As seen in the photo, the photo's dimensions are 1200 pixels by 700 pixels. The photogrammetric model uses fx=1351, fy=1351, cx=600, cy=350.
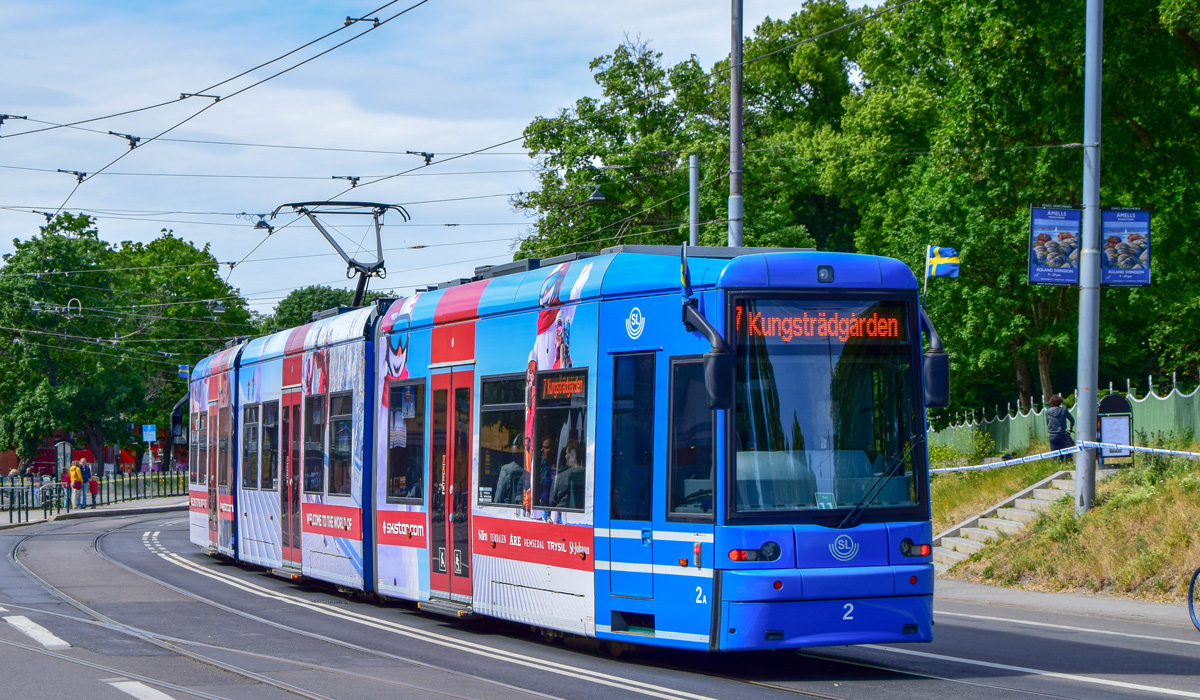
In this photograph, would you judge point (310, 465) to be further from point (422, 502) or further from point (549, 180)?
point (549, 180)

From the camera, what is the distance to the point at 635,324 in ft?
35.1

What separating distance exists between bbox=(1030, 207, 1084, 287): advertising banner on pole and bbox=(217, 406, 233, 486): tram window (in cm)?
1251

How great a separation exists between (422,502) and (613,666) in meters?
3.80

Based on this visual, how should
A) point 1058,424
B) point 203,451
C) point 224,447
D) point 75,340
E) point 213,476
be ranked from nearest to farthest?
point 224,447, point 213,476, point 203,451, point 1058,424, point 75,340

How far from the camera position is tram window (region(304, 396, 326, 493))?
16719mm

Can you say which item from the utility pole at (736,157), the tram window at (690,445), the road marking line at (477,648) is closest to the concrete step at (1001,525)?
the utility pole at (736,157)

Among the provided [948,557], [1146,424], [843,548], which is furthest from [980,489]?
[843,548]

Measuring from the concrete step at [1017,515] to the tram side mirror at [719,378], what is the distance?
39.1 feet

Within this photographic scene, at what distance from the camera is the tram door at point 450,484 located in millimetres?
12906

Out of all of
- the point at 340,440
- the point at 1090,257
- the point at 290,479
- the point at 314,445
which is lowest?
the point at 290,479

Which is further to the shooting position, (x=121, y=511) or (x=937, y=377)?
(x=121, y=511)

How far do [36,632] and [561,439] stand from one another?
18.7 feet

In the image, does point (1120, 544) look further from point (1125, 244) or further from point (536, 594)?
point (536, 594)

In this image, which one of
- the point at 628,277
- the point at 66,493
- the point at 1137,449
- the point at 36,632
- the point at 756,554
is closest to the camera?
the point at 756,554
